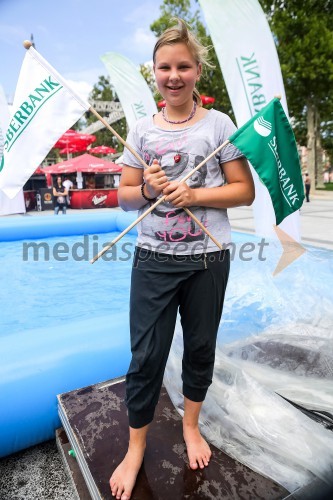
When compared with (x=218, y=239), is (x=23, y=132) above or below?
above

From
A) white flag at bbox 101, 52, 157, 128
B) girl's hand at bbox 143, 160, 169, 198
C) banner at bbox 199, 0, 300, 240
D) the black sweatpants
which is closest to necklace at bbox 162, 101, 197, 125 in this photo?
girl's hand at bbox 143, 160, 169, 198

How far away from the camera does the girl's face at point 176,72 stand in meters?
1.21

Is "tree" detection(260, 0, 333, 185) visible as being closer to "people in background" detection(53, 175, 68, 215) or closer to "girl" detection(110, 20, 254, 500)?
"people in background" detection(53, 175, 68, 215)

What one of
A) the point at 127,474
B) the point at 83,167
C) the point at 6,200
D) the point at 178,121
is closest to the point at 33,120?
the point at 178,121

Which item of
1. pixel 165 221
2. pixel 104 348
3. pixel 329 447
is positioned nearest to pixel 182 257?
pixel 165 221

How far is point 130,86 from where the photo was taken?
9.00m

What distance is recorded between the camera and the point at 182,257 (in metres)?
1.29

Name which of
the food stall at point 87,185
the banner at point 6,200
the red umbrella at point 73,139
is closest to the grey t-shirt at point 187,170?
the banner at point 6,200

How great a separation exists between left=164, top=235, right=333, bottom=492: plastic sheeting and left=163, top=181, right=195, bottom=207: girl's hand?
0.95 m

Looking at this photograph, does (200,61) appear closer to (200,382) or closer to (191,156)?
(191,156)

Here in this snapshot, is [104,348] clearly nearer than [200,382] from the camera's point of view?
No

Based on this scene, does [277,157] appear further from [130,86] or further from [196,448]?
[130,86]

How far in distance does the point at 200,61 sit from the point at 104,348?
1.56 metres

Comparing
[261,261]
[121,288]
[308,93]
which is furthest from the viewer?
[308,93]
